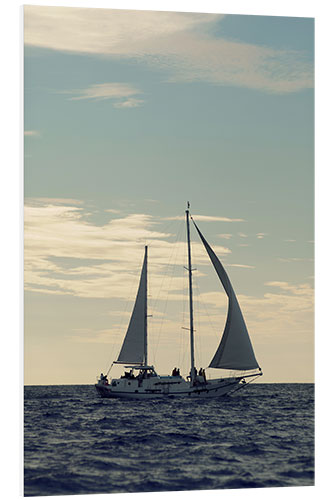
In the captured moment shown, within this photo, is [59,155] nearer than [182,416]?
Yes

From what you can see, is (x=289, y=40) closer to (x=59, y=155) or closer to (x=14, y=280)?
(x=59, y=155)

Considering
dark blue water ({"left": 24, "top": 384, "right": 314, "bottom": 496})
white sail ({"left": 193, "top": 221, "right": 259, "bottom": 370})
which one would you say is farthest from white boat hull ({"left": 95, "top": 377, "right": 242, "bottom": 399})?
dark blue water ({"left": 24, "top": 384, "right": 314, "bottom": 496})

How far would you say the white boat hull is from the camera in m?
27.3

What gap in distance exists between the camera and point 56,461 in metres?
11.2

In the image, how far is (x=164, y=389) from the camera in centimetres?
2734

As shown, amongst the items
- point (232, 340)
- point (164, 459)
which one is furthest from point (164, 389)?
point (164, 459)

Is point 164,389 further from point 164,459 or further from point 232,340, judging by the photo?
point 164,459

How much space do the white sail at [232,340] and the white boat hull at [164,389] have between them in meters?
5.46

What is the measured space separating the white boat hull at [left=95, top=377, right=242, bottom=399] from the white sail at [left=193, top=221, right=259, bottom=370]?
5.46 meters

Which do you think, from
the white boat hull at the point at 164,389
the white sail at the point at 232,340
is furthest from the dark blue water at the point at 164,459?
the white boat hull at the point at 164,389

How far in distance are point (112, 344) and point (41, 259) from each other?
10.3 feet

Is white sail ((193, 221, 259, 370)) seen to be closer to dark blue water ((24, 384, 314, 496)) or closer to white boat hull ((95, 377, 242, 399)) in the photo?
dark blue water ((24, 384, 314, 496))

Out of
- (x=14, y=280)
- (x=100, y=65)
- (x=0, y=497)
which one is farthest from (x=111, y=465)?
(x=100, y=65)
